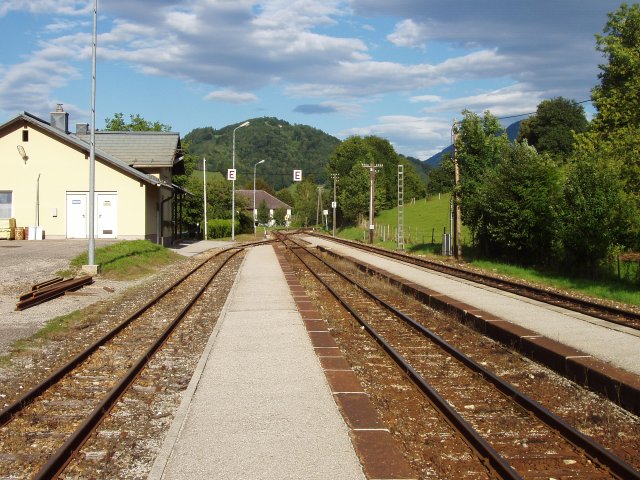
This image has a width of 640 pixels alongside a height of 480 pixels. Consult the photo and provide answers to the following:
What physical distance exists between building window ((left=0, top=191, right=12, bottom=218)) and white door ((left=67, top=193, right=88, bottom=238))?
2.94 meters

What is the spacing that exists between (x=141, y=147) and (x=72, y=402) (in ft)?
117

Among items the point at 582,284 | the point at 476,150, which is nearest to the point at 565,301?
the point at 582,284

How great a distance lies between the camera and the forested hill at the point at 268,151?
168875 millimetres

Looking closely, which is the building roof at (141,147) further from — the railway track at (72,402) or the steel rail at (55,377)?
the railway track at (72,402)

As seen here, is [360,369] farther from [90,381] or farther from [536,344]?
[90,381]

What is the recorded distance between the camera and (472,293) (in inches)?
663

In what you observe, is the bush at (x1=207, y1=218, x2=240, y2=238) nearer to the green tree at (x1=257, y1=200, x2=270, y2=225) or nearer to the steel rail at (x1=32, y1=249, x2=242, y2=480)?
the steel rail at (x1=32, y1=249, x2=242, y2=480)

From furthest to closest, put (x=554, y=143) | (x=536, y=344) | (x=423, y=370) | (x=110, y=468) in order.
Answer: (x=554, y=143)
(x=536, y=344)
(x=423, y=370)
(x=110, y=468)

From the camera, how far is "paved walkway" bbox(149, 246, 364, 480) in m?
4.93

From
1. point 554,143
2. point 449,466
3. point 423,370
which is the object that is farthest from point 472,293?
point 554,143

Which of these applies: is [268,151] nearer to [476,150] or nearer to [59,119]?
[59,119]

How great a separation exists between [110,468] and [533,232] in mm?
22944

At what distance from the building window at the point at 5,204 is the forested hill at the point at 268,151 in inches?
4743

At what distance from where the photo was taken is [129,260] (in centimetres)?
2414
